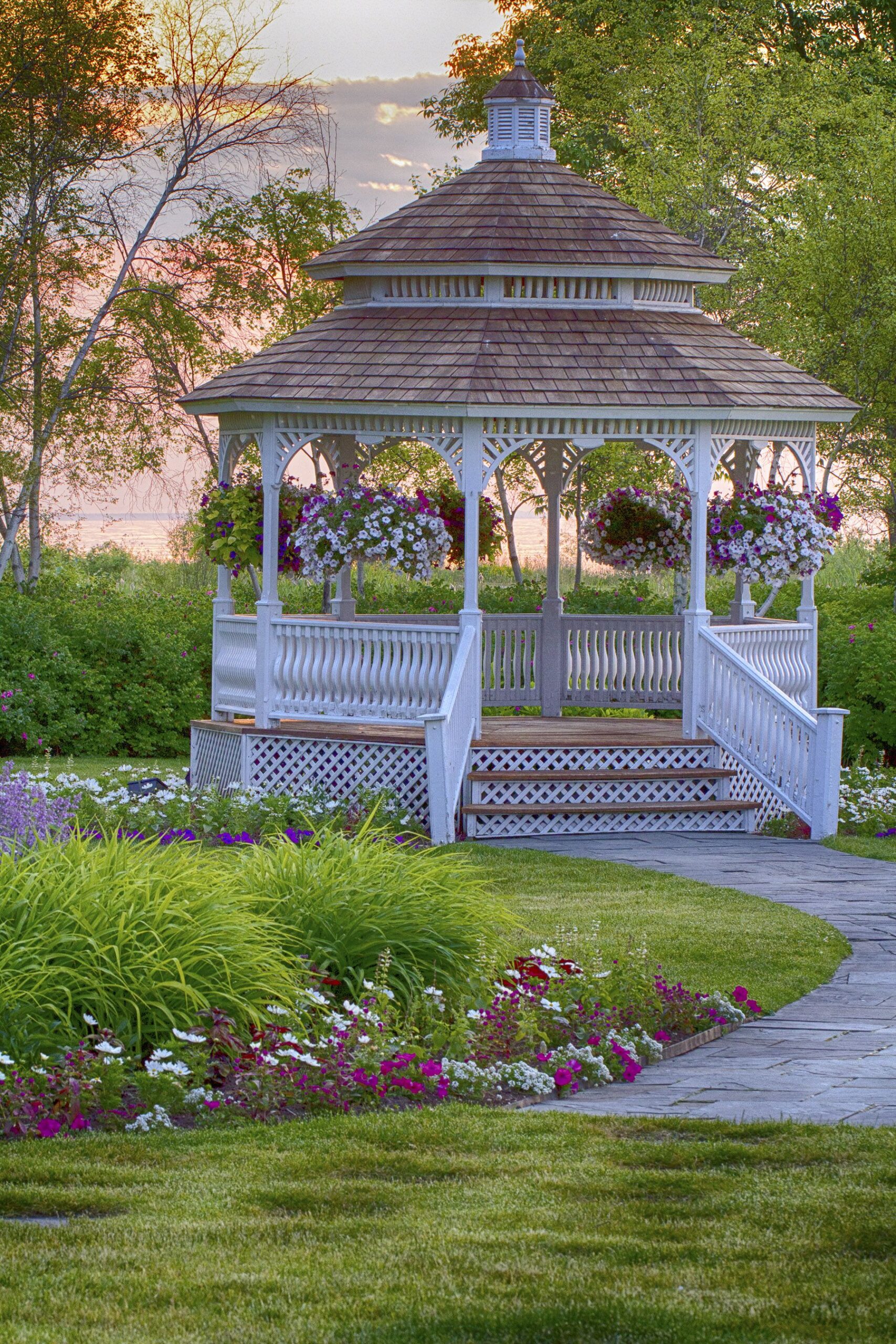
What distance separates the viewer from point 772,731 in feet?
44.8

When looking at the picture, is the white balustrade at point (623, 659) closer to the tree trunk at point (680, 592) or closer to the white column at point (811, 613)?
the white column at point (811, 613)

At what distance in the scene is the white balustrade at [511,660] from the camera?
16484 mm

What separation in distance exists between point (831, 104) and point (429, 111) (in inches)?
387

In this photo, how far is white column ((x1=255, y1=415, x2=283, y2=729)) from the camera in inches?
563

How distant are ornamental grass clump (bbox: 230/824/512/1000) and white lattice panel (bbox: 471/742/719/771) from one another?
576 centimetres

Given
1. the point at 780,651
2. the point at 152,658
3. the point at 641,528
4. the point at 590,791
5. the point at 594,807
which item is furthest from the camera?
the point at 152,658

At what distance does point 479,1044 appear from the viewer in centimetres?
666

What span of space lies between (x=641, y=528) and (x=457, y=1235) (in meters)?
12.7

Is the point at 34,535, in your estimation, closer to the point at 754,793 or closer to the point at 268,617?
the point at 268,617

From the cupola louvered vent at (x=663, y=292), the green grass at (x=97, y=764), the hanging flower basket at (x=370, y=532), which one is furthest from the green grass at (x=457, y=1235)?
the green grass at (x=97, y=764)

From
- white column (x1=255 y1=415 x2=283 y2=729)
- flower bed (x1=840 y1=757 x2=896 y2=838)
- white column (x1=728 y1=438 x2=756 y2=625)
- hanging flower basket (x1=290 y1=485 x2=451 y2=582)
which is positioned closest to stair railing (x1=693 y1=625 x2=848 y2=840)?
flower bed (x1=840 y1=757 x2=896 y2=838)

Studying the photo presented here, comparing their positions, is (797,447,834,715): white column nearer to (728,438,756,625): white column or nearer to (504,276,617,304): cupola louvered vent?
(728,438,756,625): white column

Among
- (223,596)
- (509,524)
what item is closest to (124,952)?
(223,596)

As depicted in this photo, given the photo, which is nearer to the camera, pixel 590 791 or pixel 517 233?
pixel 590 791
